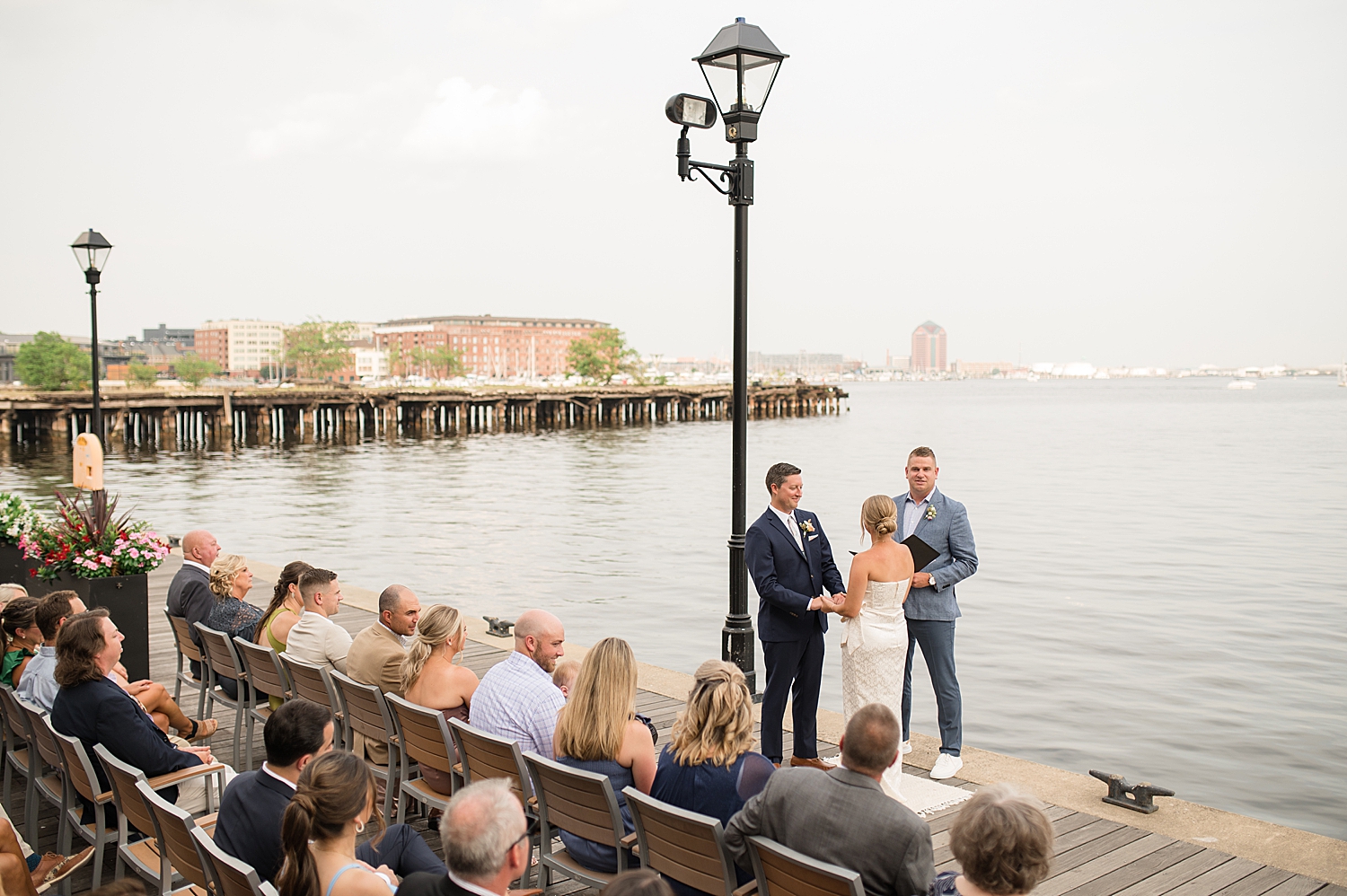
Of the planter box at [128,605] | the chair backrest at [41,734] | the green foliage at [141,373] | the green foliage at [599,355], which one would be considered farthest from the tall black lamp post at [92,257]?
the green foliage at [141,373]

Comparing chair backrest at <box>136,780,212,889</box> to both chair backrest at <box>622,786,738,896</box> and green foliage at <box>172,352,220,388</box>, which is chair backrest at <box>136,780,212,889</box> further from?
green foliage at <box>172,352,220,388</box>

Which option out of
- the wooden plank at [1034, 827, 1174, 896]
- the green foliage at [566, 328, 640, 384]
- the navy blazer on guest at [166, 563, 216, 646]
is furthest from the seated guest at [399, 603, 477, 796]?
the green foliage at [566, 328, 640, 384]

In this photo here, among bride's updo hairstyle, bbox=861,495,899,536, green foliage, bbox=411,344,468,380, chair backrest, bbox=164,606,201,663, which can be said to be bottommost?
chair backrest, bbox=164,606,201,663

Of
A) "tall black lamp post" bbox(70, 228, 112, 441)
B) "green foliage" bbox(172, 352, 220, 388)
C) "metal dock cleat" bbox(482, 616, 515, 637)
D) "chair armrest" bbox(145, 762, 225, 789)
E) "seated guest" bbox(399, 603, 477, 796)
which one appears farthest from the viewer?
"green foliage" bbox(172, 352, 220, 388)

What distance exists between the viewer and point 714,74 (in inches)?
306

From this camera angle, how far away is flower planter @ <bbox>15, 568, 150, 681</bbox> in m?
7.92

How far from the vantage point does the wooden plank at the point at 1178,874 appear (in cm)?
474

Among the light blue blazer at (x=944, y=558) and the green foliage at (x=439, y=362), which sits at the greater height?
the green foliage at (x=439, y=362)

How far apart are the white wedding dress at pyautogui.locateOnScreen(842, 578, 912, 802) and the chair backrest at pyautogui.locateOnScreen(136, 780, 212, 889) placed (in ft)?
12.1

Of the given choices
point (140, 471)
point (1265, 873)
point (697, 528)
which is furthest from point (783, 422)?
point (1265, 873)

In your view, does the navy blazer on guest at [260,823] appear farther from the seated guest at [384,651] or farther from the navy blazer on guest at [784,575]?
the navy blazer on guest at [784,575]

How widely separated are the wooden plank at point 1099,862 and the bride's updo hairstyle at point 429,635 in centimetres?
307

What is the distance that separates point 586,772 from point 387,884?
97cm

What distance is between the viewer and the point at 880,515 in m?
6.02
